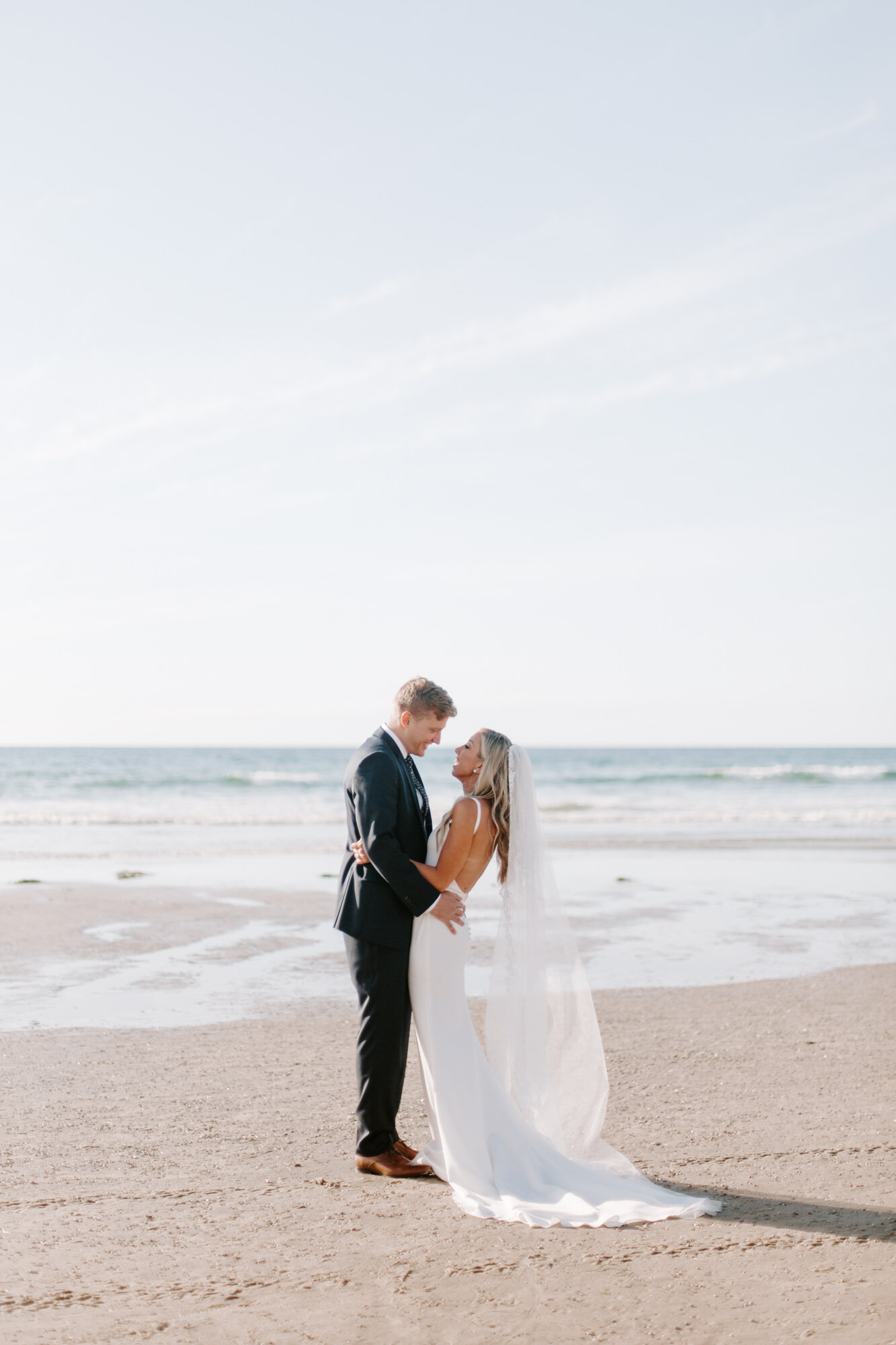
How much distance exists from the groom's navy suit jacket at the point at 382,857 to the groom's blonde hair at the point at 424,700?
7.0 inches

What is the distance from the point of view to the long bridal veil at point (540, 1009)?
4.68m

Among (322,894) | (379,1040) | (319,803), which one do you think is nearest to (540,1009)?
(379,1040)

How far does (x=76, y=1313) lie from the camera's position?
10.8ft

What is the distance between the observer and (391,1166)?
15.1 ft

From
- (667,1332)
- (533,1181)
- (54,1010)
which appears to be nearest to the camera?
(667,1332)

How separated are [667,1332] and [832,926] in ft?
29.1

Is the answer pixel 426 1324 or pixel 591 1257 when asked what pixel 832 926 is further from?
pixel 426 1324

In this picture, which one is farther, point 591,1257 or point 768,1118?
point 768,1118

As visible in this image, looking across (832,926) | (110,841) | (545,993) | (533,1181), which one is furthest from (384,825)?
(110,841)

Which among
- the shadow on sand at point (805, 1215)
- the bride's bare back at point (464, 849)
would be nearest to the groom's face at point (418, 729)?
the bride's bare back at point (464, 849)

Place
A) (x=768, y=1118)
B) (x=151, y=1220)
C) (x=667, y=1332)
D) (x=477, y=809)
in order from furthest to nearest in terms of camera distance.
Answer: (x=768, y=1118) < (x=477, y=809) < (x=151, y=1220) < (x=667, y=1332)

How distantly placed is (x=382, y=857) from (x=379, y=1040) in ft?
2.72

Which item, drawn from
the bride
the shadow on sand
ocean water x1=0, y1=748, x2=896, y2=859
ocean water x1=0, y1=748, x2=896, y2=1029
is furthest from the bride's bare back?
ocean water x1=0, y1=748, x2=896, y2=859

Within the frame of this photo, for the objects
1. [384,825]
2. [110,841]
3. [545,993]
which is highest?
[384,825]
